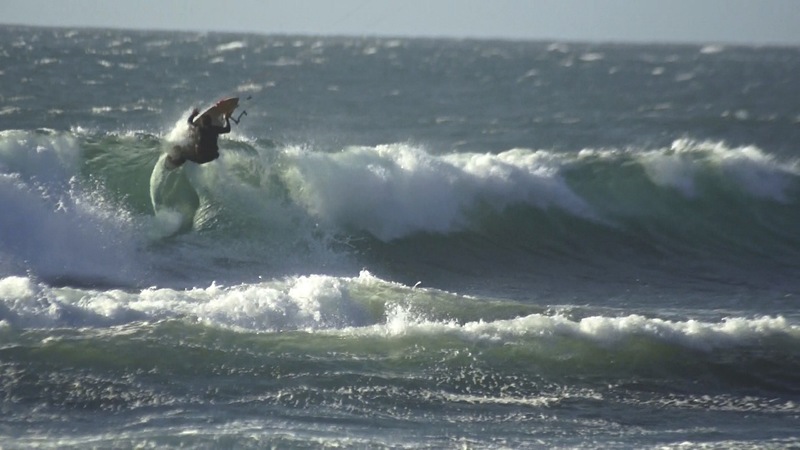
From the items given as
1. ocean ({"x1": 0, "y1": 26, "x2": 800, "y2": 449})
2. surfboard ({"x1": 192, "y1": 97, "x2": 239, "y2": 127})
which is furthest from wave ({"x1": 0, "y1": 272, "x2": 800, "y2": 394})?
surfboard ({"x1": 192, "y1": 97, "x2": 239, "y2": 127})

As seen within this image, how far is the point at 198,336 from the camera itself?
13461 mm

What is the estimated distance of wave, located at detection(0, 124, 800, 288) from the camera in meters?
19.2

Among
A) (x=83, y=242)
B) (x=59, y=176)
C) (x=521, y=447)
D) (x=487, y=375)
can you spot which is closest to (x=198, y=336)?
(x=487, y=375)

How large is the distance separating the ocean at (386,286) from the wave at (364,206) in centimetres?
5

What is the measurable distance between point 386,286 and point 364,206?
5.87 metres

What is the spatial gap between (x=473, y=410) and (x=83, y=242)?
7.90 m

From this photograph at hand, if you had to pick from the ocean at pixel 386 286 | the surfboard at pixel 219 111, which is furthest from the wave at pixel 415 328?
the surfboard at pixel 219 111

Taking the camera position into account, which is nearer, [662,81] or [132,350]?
[132,350]

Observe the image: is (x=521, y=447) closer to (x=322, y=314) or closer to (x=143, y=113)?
(x=322, y=314)

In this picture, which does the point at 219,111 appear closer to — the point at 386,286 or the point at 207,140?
the point at 207,140

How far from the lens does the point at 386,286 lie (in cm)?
1566

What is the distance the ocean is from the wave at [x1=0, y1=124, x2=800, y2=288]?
0.05 metres

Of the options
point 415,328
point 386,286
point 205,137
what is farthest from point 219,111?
point 415,328

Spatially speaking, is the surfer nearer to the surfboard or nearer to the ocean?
the surfboard
